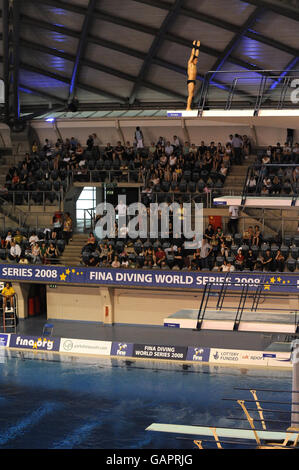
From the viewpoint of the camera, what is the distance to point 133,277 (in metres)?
26.9

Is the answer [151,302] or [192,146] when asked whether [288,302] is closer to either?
[151,302]

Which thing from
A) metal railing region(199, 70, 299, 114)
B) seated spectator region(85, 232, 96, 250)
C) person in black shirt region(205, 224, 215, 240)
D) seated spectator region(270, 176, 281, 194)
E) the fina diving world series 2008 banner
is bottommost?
the fina diving world series 2008 banner

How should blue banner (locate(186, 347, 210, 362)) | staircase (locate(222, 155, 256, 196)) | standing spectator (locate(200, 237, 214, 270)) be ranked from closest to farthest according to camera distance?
blue banner (locate(186, 347, 210, 362)) < standing spectator (locate(200, 237, 214, 270)) < staircase (locate(222, 155, 256, 196))

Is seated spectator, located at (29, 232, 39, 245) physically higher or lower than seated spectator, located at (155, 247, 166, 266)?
higher

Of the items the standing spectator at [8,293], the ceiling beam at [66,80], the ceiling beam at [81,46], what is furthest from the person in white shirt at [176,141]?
the standing spectator at [8,293]

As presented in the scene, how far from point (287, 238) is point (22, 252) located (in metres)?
11.0

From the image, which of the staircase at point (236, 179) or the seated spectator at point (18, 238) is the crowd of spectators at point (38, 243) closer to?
the seated spectator at point (18, 238)

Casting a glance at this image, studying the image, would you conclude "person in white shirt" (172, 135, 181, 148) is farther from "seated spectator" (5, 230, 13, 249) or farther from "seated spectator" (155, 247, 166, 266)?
"seated spectator" (5, 230, 13, 249)

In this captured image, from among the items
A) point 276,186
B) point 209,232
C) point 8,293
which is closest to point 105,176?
point 209,232

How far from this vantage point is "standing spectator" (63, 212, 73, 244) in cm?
3005

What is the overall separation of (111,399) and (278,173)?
12157 mm

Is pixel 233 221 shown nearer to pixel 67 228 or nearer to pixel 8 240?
pixel 67 228

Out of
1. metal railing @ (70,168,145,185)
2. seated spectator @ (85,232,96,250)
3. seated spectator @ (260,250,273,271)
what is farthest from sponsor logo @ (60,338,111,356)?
metal railing @ (70,168,145,185)

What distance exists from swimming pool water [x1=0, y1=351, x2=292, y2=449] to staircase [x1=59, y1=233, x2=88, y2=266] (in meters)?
5.56
